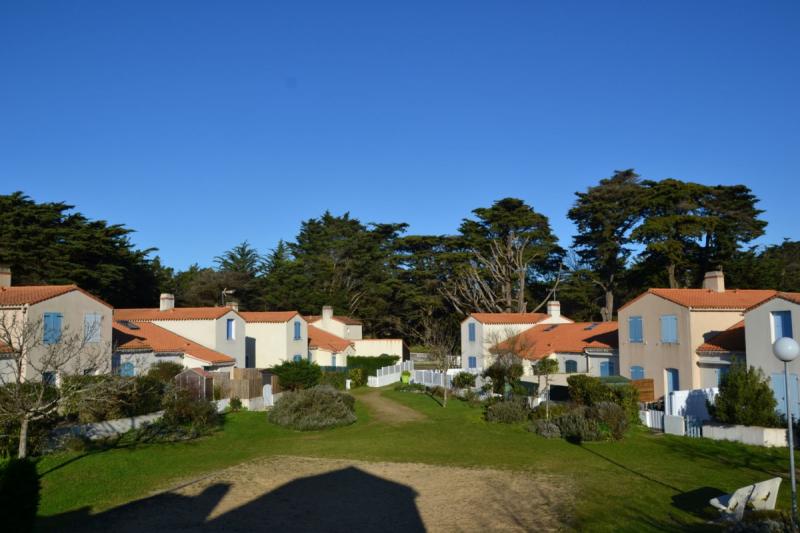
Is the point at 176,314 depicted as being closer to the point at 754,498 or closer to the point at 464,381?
the point at 464,381

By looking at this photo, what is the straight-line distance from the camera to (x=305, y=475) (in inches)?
716

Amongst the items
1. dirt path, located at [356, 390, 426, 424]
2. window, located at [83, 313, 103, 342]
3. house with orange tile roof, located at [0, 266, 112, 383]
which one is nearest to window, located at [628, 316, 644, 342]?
dirt path, located at [356, 390, 426, 424]

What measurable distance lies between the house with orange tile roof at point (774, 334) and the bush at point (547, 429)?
7.75m

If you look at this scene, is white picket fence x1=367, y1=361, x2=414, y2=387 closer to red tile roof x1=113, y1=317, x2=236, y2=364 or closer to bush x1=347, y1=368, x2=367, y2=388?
bush x1=347, y1=368, x2=367, y2=388

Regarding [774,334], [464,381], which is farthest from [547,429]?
[464,381]

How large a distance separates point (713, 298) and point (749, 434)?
1173 centimetres

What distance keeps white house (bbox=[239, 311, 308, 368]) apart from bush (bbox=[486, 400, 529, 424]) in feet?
72.5

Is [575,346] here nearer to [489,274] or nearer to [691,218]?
[691,218]

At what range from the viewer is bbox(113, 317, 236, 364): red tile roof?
33.6 metres

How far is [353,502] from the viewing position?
15266mm

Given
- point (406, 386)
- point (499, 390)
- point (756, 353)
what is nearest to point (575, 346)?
point (499, 390)

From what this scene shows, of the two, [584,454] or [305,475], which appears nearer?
[305,475]

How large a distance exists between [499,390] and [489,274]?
3032 cm

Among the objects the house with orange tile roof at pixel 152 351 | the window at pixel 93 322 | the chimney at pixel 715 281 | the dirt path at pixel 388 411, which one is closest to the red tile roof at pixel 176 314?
the house with orange tile roof at pixel 152 351
